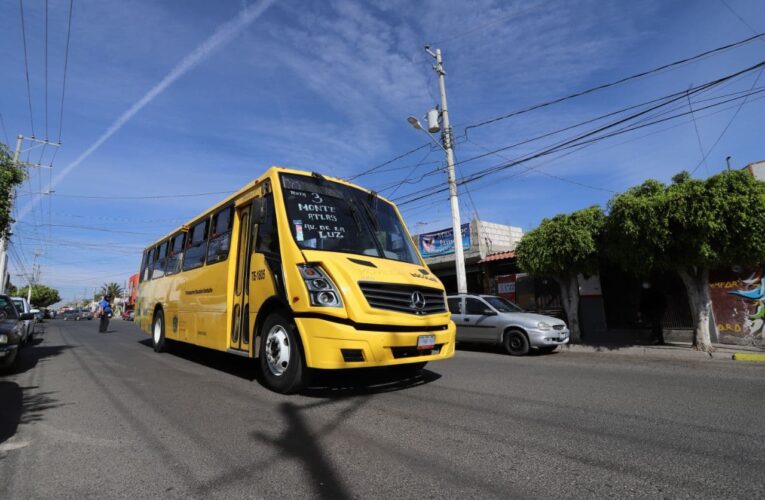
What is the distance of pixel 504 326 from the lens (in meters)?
10.2

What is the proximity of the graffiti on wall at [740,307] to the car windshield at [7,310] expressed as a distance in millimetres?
16820

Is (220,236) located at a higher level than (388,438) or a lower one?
higher

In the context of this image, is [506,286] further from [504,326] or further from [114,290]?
[114,290]

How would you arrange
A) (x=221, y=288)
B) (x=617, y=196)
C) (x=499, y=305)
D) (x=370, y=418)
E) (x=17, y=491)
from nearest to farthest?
(x=17, y=491) < (x=370, y=418) < (x=221, y=288) < (x=617, y=196) < (x=499, y=305)

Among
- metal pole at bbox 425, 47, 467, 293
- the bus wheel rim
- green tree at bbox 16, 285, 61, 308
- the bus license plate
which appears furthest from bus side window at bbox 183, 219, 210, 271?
green tree at bbox 16, 285, 61, 308

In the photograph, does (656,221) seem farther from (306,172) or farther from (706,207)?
(306,172)

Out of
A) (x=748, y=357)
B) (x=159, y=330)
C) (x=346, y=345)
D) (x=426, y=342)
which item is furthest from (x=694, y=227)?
(x=159, y=330)

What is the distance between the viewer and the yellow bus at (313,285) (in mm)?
4492

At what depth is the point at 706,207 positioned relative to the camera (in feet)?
29.0

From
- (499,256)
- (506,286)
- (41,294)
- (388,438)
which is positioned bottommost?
(388,438)

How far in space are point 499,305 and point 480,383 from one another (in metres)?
5.52

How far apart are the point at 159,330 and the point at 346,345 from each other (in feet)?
24.9

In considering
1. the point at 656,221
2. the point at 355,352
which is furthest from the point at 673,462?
the point at 656,221

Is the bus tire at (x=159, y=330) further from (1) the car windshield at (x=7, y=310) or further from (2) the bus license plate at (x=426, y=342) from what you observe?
(2) the bus license plate at (x=426, y=342)
